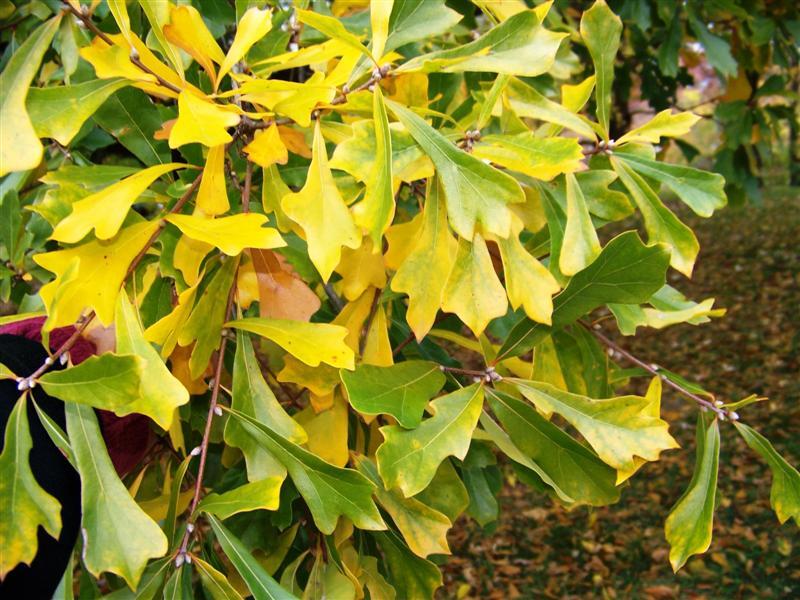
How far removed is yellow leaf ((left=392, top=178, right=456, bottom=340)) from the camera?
89 centimetres

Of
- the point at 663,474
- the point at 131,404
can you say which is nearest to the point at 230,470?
the point at 131,404

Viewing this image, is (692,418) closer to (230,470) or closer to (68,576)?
(230,470)

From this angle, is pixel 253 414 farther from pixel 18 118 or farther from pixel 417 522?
pixel 18 118

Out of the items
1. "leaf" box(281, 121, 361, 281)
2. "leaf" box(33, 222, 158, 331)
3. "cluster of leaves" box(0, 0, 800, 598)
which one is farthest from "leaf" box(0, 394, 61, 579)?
"leaf" box(281, 121, 361, 281)

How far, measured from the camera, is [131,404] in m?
0.74

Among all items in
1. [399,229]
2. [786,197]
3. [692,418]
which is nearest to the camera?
[399,229]

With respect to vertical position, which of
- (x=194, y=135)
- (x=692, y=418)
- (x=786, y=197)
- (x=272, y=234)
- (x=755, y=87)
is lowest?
(x=786, y=197)

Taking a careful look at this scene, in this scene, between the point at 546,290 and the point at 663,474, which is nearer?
the point at 546,290

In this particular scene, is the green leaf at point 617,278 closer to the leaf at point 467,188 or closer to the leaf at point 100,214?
the leaf at point 467,188

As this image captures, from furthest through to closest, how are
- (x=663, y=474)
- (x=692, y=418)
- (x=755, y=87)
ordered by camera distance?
(x=692, y=418)
(x=663, y=474)
(x=755, y=87)

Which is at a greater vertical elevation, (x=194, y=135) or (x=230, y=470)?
(x=194, y=135)

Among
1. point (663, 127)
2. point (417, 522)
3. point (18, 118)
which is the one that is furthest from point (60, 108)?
point (663, 127)

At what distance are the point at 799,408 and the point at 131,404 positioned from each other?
15.7ft

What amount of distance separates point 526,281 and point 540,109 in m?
0.24
